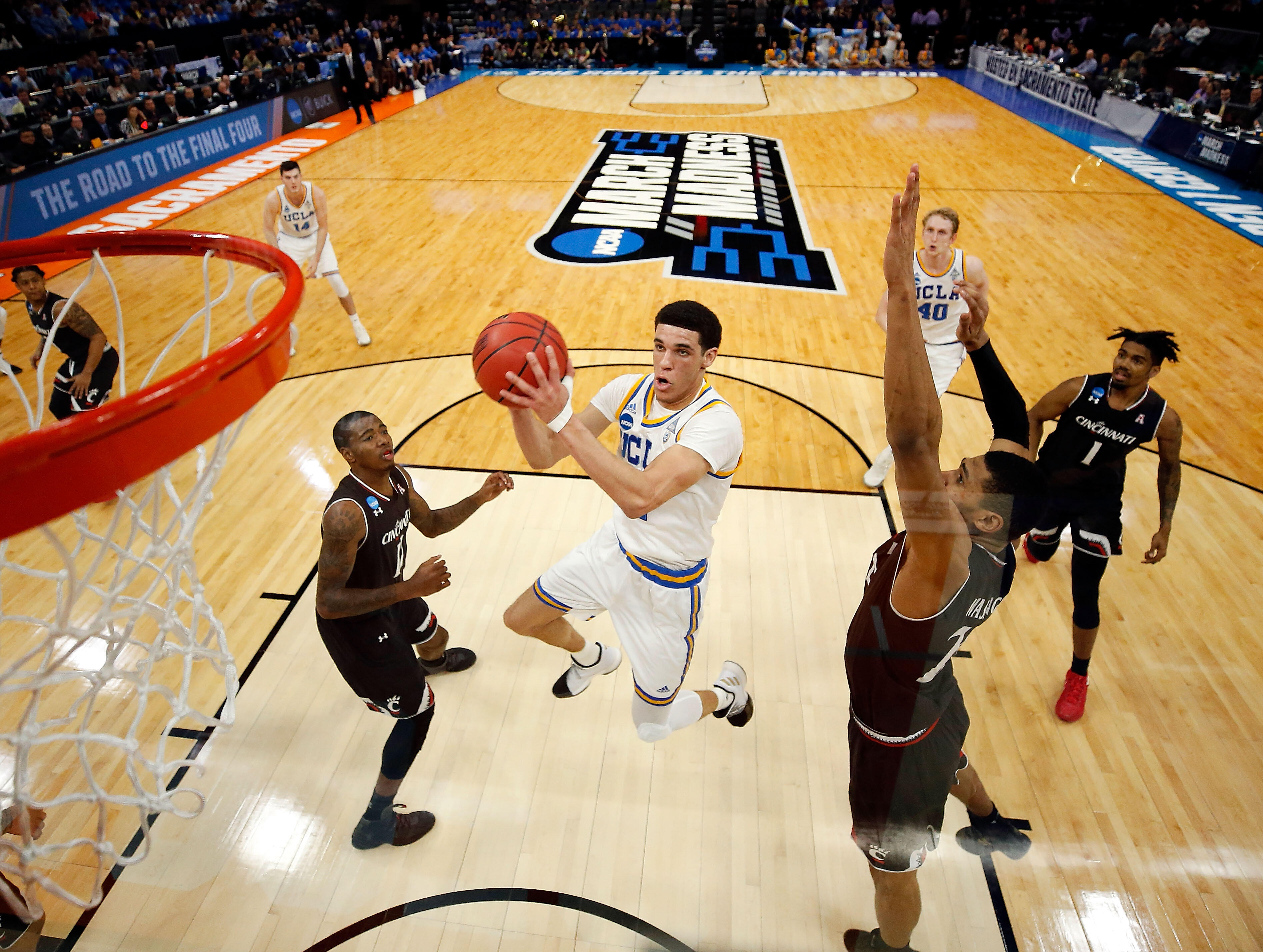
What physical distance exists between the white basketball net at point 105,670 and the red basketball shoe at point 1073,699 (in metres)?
3.34

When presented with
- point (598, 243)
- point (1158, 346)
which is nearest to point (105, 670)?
point (1158, 346)

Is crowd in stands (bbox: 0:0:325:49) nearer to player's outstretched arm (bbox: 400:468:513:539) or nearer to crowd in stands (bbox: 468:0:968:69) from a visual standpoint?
crowd in stands (bbox: 468:0:968:69)

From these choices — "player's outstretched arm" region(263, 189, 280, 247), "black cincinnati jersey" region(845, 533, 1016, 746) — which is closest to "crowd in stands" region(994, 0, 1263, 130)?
"black cincinnati jersey" region(845, 533, 1016, 746)

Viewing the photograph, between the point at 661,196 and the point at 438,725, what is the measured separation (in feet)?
26.9

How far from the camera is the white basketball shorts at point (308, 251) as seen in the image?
5.87 m

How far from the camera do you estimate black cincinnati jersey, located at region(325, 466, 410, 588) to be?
2.47m

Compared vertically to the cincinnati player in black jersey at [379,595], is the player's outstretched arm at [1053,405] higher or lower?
higher

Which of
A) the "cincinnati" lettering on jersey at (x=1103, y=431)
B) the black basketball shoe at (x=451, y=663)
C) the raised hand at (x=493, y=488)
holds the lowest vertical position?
the black basketball shoe at (x=451, y=663)

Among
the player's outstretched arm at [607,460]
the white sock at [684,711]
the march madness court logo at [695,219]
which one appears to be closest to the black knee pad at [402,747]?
the white sock at [684,711]

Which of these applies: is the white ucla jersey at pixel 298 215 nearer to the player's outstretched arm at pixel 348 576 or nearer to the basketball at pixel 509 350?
the player's outstretched arm at pixel 348 576

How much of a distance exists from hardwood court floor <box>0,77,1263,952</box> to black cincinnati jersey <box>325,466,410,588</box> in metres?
0.93

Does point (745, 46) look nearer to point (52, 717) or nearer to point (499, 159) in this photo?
point (499, 159)

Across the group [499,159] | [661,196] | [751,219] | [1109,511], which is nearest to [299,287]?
[1109,511]

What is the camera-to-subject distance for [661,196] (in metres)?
9.68
